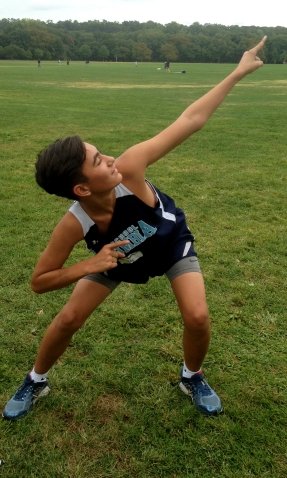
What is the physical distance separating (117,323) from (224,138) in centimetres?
991

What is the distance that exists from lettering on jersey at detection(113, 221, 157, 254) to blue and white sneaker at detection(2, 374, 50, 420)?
1.17 m

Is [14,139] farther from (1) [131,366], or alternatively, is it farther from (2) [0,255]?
(1) [131,366]

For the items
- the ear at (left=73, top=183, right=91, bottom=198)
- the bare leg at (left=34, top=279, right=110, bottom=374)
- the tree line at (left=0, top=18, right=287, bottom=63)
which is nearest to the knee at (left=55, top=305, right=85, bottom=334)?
the bare leg at (left=34, top=279, right=110, bottom=374)

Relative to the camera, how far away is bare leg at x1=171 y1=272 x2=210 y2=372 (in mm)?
2893

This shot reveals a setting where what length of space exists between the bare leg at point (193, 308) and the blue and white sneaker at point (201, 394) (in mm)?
305

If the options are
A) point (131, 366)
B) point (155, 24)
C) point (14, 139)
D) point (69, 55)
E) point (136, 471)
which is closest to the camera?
point (136, 471)

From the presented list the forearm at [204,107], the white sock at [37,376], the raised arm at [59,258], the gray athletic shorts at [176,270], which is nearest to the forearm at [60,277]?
the raised arm at [59,258]

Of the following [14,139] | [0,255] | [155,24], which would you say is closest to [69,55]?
[155,24]

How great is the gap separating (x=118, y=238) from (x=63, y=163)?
0.60m

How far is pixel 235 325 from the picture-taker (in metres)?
4.15

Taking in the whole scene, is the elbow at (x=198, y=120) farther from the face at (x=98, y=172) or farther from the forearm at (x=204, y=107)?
the face at (x=98, y=172)

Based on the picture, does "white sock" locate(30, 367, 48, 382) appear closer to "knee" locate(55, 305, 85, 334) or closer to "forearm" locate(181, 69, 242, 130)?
"knee" locate(55, 305, 85, 334)

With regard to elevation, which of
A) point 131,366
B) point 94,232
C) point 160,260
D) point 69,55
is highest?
point 94,232

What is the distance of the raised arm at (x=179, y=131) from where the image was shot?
2.82m
